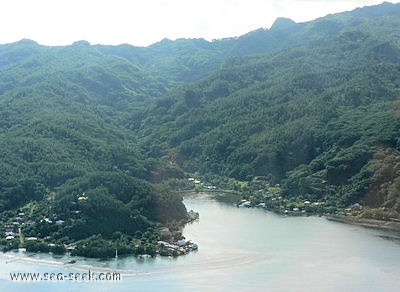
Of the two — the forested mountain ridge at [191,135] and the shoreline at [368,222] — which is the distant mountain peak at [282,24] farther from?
the shoreline at [368,222]

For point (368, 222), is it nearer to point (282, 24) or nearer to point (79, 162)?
point (79, 162)

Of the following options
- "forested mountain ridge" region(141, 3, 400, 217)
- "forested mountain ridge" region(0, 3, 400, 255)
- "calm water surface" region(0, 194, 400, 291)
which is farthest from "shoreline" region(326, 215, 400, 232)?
"forested mountain ridge" region(141, 3, 400, 217)

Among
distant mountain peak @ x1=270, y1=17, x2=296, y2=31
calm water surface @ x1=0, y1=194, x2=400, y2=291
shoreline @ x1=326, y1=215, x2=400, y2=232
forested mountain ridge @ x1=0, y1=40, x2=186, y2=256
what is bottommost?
calm water surface @ x1=0, y1=194, x2=400, y2=291

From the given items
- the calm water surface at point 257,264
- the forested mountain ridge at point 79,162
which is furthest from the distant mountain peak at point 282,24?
the calm water surface at point 257,264

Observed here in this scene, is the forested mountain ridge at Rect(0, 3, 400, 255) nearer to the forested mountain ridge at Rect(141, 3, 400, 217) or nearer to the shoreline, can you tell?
the forested mountain ridge at Rect(141, 3, 400, 217)

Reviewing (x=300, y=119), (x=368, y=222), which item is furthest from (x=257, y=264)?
(x=300, y=119)

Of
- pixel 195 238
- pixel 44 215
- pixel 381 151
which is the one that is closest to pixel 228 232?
pixel 195 238

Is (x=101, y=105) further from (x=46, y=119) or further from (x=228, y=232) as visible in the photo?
(x=228, y=232)
